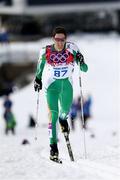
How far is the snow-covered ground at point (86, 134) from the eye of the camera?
6.82m

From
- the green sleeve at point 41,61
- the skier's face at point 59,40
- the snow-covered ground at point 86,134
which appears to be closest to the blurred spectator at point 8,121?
the snow-covered ground at point 86,134

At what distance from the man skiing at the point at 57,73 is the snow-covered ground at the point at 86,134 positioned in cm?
57

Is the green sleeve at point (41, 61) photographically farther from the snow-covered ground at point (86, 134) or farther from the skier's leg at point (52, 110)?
the snow-covered ground at point (86, 134)

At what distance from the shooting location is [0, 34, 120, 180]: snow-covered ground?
6.82 metres

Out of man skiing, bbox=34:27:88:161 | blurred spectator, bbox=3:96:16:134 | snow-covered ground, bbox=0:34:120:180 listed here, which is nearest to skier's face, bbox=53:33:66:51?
man skiing, bbox=34:27:88:161

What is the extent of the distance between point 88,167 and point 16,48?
26.7m

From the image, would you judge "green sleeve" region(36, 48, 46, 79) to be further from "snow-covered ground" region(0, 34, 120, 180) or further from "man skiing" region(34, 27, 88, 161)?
"snow-covered ground" region(0, 34, 120, 180)

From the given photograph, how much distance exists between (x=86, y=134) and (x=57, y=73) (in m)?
8.43

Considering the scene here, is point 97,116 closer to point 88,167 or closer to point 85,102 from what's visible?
point 85,102

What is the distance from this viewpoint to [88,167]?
707cm

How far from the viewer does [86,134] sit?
16.1 meters

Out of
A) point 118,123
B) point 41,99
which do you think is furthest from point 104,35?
point 118,123

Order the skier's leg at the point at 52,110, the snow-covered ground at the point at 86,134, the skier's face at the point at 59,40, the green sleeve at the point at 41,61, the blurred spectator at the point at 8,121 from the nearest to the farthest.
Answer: the snow-covered ground at the point at 86,134 → the skier's face at the point at 59,40 → the green sleeve at the point at 41,61 → the skier's leg at the point at 52,110 → the blurred spectator at the point at 8,121

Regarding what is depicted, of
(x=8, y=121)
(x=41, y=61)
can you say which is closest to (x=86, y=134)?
(x=8, y=121)
